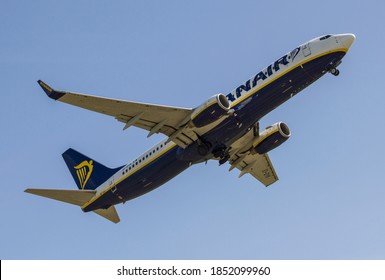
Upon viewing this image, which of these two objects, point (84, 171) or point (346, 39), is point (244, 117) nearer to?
point (346, 39)

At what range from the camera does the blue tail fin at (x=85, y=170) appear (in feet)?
179

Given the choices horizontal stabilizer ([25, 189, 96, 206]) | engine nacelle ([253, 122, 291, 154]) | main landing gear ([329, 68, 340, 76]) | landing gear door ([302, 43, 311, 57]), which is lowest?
horizontal stabilizer ([25, 189, 96, 206])

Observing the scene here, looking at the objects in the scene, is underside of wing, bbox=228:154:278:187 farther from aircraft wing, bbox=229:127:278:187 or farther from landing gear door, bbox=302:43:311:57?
landing gear door, bbox=302:43:311:57

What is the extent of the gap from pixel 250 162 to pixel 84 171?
1340cm

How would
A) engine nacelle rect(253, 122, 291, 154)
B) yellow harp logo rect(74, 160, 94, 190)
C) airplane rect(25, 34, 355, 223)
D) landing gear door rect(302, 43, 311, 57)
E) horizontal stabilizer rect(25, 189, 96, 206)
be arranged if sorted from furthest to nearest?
yellow harp logo rect(74, 160, 94, 190) < horizontal stabilizer rect(25, 189, 96, 206) < engine nacelle rect(253, 122, 291, 154) < landing gear door rect(302, 43, 311, 57) < airplane rect(25, 34, 355, 223)

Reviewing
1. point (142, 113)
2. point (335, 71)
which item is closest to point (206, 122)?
point (142, 113)

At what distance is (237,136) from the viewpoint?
48375 mm

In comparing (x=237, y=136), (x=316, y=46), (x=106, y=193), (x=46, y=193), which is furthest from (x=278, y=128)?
(x=46, y=193)

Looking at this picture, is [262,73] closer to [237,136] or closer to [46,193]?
[237,136]

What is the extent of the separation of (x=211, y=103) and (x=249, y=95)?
3033 millimetres

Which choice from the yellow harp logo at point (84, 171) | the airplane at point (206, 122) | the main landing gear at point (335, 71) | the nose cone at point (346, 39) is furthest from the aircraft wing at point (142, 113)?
the yellow harp logo at point (84, 171)

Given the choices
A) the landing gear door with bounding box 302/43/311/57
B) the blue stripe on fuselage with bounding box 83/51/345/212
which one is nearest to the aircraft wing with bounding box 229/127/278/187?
the blue stripe on fuselage with bounding box 83/51/345/212

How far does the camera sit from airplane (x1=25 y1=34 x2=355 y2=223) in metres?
45.6

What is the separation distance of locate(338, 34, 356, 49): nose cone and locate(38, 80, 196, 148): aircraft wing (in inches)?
424
